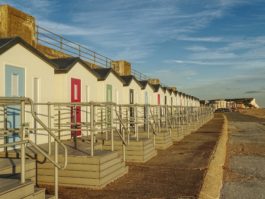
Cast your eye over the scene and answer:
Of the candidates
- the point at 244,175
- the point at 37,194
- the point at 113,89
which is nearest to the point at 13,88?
the point at 37,194

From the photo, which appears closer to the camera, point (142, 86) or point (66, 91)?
point (66, 91)

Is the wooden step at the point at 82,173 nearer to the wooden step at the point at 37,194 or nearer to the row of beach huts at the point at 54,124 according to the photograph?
the row of beach huts at the point at 54,124

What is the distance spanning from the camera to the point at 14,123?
9.75 meters

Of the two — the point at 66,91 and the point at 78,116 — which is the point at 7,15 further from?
the point at 78,116

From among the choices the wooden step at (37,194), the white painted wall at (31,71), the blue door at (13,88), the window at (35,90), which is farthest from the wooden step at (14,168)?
the window at (35,90)

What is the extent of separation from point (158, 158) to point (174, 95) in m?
24.6

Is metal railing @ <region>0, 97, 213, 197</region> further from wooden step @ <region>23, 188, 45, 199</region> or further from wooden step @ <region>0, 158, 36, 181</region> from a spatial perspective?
wooden step @ <region>0, 158, 36, 181</region>

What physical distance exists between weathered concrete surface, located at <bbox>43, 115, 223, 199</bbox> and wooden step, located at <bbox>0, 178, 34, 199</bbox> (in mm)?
1819

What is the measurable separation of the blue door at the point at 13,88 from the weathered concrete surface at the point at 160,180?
289 centimetres

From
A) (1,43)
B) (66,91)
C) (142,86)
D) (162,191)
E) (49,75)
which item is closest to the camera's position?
(162,191)

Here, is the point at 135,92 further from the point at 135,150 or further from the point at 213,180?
the point at 213,180

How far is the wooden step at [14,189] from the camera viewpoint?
4.85 m

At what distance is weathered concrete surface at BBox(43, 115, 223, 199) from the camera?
7.32 m

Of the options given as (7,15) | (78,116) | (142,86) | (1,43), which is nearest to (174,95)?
(142,86)
